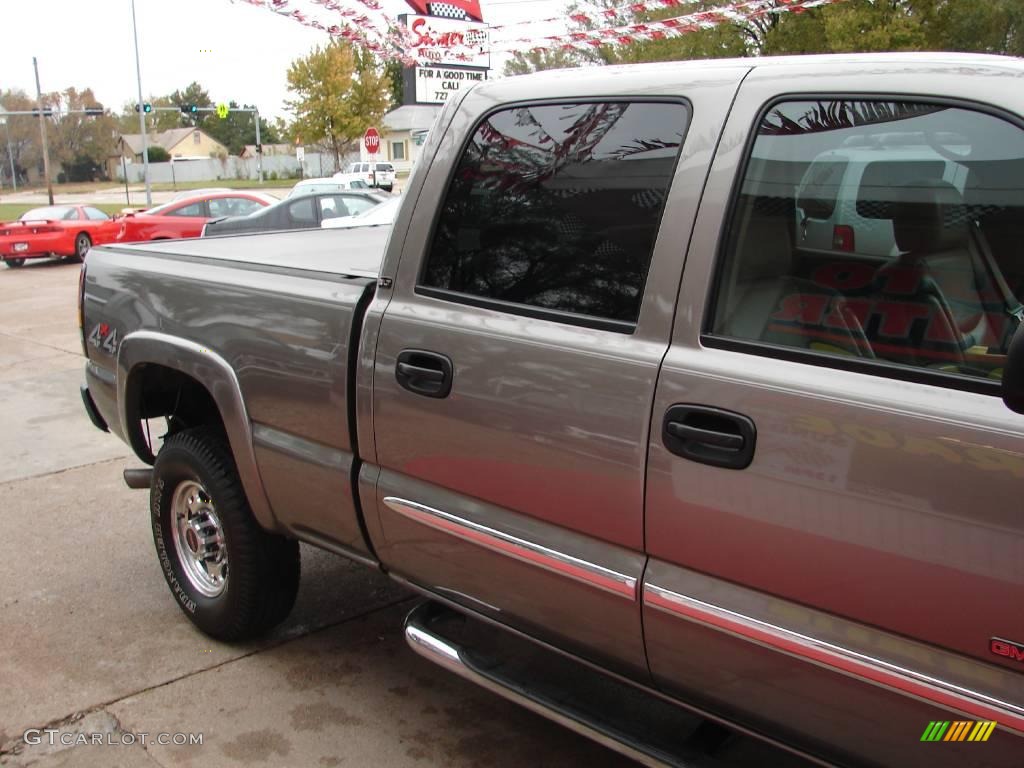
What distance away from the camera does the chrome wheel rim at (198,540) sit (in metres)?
3.95

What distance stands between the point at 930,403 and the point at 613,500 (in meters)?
0.78

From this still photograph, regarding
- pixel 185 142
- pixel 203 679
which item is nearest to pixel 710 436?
pixel 203 679

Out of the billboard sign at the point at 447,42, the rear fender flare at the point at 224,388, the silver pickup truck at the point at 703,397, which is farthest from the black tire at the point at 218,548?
the billboard sign at the point at 447,42

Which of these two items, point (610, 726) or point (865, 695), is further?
point (610, 726)

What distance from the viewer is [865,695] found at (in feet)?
6.62

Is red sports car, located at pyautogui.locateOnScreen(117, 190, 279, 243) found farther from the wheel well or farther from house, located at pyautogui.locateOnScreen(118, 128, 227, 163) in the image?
house, located at pyautogui.locateOnScreen(118, 128, 227, 163)

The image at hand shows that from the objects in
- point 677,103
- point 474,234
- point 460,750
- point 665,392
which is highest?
point 677,103

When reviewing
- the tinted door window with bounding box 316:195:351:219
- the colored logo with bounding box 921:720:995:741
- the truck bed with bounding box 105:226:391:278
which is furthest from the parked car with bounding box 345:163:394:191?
the colored logo with bounding box 921:720:995:741

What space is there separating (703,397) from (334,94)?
5097 cm

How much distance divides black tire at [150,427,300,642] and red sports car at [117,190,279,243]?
15846mm

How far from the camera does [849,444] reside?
6.52 feet

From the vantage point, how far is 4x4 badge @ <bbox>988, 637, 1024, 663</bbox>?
180cm

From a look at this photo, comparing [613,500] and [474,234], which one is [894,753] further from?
[474,234]

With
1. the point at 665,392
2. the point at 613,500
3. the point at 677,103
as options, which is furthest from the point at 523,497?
the point at 677,103
